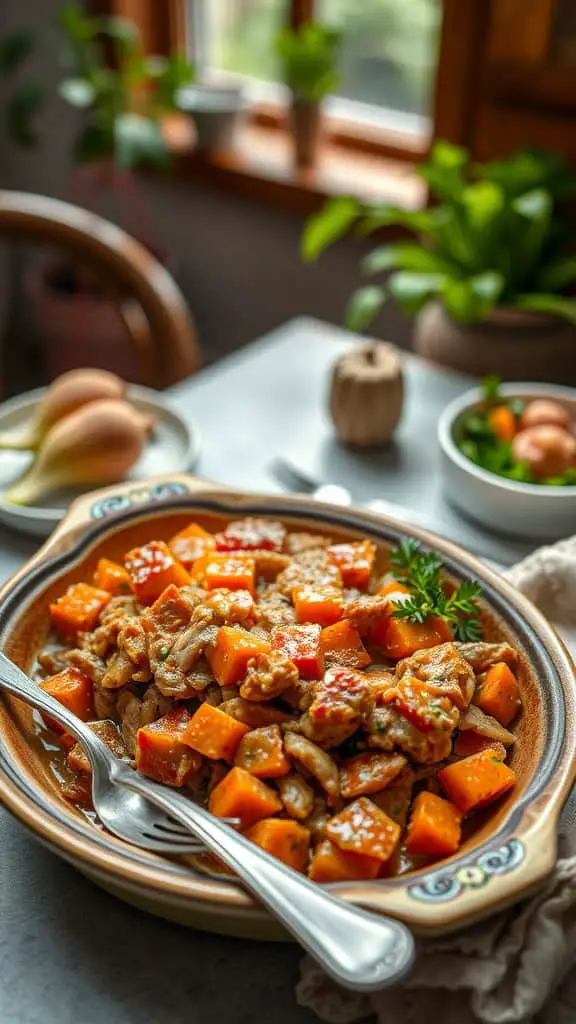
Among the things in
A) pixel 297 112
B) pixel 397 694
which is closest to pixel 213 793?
pixel 397 694

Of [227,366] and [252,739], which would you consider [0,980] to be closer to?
[252,739]

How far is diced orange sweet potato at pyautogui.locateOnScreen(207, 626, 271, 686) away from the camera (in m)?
0.84

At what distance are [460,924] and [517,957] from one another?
10 centimetres

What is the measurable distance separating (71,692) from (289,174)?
197 centimetres

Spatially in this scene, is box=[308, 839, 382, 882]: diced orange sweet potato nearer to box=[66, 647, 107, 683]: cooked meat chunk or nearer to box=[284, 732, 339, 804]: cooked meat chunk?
box=[284, 732, 339, 804]: cooked meat chunk

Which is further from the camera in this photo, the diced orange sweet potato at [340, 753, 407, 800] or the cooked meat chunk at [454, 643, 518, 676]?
the cooked meat chunk at [454, 643, 518, 676]

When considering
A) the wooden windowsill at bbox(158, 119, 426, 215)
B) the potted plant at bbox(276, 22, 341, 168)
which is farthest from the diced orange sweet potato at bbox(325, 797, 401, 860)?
the potted plant at bbox(276, 22, 341, 168)

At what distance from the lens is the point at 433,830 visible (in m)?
0.76

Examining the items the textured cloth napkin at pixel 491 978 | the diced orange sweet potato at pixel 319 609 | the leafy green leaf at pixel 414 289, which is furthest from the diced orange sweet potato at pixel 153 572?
the leafy green leaf at pixel 414 289

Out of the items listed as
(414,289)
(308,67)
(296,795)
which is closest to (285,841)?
(296,795)

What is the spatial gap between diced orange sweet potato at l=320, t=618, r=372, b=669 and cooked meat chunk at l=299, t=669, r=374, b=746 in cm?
7

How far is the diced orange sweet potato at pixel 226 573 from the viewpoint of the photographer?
3.21 feet

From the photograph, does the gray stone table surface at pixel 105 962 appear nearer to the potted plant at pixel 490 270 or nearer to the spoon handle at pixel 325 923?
the spoon handle at pixel 325 923

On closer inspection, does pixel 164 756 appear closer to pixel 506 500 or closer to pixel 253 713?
pixel 253 713
